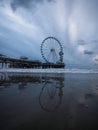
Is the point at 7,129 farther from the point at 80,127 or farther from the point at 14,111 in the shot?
the point at 80,127

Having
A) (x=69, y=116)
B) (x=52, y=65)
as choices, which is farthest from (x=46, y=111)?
(x=52, y=65)

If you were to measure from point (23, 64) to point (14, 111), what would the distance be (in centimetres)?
9044

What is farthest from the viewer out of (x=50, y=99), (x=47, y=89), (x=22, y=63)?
(x=22, y=63)

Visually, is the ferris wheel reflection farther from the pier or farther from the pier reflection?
the pier

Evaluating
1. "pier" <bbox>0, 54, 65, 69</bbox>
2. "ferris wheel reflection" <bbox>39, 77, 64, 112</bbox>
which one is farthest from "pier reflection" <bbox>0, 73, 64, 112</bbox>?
"pier" <bbox>0, 54, 65, 69</bbox>

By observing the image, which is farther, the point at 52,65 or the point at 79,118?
the point at 52,65

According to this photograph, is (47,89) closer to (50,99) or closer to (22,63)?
(50,99)

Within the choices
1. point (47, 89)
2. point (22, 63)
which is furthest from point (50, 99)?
point (22, 63)

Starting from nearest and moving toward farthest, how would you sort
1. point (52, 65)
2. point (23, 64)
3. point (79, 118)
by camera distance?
1. point (79, 118)
2. point (52, 65)
3. point (23, 64)

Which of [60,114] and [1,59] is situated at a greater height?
[1,59]

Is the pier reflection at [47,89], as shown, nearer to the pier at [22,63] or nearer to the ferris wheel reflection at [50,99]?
the ferris wheel reflection at [50,99]

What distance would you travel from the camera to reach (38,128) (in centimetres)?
213

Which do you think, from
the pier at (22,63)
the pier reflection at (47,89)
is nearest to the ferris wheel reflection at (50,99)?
the pier reflection at (47,89)

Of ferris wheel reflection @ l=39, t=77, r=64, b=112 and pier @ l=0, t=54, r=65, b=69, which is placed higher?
pier @ l=0, t=54, r=65, b=69
